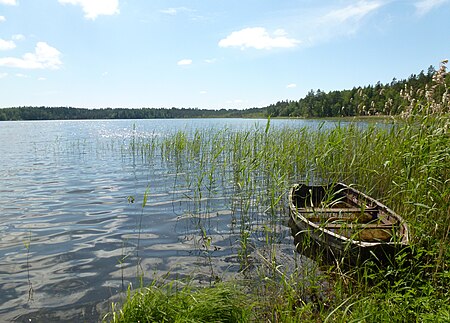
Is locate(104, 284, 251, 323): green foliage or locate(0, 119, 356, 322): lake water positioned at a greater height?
locate(104, 284, 251, 323): green foliage

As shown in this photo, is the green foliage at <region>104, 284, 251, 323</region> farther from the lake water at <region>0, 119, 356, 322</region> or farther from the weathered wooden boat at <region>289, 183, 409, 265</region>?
the weathered wooden boat at <region>289, 183, 409, 265</region>

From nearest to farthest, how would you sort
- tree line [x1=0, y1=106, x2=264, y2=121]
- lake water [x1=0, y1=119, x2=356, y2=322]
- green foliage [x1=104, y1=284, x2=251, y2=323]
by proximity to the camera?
green foliage [x1=104, y1=284, x2=251, y2=323] → lake water [x1=0, y1=119, x2=356, y2=322] → tree line [x1=0, y1=106, x2=264, y2=121]

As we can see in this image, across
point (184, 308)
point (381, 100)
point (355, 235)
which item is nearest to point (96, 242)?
point (184, 308)

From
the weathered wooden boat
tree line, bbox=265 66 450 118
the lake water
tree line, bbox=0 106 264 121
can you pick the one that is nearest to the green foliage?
the lake water

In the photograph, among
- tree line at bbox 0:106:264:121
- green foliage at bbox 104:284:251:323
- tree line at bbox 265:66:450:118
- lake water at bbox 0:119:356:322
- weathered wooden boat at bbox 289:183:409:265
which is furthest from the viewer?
tree line at bbox 0:106:264:121

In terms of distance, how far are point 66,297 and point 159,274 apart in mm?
1370

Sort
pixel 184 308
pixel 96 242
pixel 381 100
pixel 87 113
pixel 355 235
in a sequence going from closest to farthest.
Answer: pixel 184 308 < pixel 355 235 < pixel 96 242 < pixel 381 100 < pixel 87 113

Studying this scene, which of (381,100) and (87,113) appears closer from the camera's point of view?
(381,100)

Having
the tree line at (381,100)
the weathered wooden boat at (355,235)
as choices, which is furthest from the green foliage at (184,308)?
the tree line at (381,100)

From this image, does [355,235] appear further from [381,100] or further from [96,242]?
[381,100]

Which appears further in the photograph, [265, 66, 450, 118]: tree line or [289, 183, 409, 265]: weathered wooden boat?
[265, 66, 450, 118]: tree line

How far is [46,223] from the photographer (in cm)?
739

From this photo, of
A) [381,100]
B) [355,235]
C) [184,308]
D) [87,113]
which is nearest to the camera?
[184,308]

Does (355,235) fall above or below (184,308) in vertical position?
above
